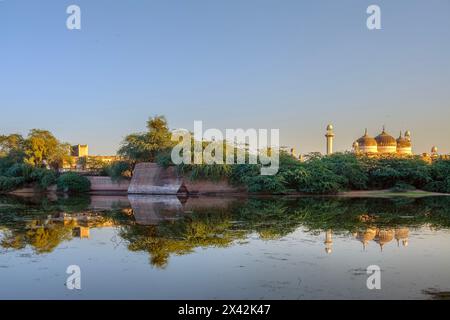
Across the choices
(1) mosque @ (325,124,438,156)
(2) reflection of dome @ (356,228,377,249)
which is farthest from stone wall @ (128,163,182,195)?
(1) mosque @ (325,124,438,156)

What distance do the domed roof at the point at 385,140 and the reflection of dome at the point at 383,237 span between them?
51.0 metres

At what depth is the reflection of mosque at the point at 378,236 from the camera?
373 inches

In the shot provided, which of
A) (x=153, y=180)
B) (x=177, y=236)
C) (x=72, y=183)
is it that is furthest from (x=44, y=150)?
(x=177, y=236)

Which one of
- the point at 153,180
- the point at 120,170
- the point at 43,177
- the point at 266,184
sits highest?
the point at 120,170

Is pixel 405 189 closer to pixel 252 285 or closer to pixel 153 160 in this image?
pixel 153 160

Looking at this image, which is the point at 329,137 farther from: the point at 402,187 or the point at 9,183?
the point at 9,183

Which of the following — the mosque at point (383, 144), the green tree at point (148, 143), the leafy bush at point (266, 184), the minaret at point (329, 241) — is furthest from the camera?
the mosque at point (383, 144)

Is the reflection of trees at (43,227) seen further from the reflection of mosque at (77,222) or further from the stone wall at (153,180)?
the stone wall at (153,180)

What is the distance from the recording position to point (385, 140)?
195 ft

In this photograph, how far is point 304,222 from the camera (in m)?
13.5

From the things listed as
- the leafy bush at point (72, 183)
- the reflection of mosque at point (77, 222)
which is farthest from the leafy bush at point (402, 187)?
the leafy bush at point (72, 183)

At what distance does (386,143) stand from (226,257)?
55.4 meters

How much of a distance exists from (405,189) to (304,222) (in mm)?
18932

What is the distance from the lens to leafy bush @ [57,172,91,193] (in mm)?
33906
